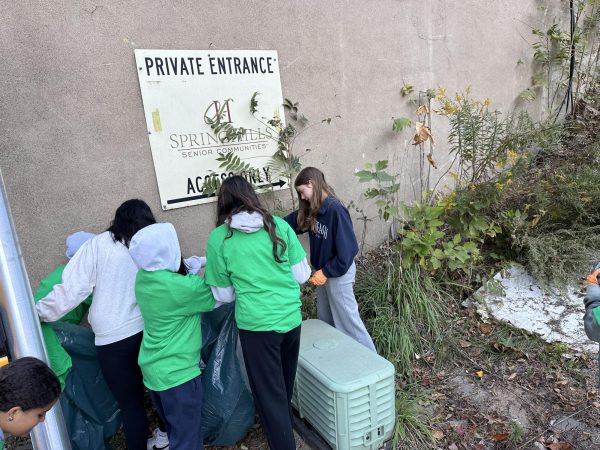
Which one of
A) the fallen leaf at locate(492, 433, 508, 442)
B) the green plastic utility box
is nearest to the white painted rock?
the fallen leaf at locate(492, 433, 508, 442)

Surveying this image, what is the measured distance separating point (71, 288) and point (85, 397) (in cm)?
79

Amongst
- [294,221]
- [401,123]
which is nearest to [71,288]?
[294,221]

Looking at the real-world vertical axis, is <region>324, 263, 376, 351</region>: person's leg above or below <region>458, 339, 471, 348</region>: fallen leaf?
above

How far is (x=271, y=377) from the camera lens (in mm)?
2209

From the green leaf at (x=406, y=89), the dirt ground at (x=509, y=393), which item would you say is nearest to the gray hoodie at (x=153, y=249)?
the dirt ground at (x=509, y=393)

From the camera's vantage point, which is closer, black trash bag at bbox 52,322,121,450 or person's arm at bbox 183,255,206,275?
black trash bag at bbox 52,322,121,450

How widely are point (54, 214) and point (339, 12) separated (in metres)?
3.11

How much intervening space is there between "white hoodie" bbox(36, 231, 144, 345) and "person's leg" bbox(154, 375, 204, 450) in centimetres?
40

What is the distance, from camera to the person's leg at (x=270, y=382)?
7.13 ft

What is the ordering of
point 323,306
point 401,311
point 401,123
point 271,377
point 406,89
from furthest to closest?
point 406,89 → point 401,123 → point 401,311 → point 323,306 → point 271,377

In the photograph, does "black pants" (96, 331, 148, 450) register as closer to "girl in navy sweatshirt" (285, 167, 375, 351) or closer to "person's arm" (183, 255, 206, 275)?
"person's arm" (183, 255, 206, 275)

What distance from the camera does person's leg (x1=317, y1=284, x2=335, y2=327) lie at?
334cm

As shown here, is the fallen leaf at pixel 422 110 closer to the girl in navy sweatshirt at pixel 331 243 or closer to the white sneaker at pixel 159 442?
the girl in navy sweatshirt at pixel 331 243

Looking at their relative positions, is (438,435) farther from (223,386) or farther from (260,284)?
(260,284)
